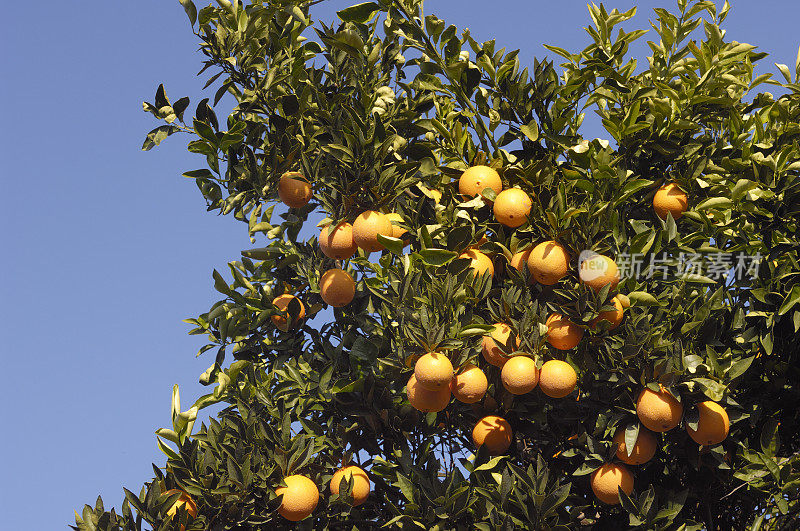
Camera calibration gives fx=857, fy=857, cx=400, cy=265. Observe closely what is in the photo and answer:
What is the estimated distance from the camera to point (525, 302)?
4484 millimetres

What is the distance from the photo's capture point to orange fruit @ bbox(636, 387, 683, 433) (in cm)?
427

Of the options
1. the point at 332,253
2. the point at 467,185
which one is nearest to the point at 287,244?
the point at 332,253

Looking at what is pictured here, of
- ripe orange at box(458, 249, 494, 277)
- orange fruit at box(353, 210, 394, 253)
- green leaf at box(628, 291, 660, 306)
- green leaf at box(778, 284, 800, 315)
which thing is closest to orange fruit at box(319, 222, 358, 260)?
orange fruit at box(353, 210, 394, 253)

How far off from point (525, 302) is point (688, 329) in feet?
2.77

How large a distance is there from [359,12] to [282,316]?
1.95 metres

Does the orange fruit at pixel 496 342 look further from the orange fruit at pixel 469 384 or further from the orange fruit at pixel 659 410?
the orange fruit at pixel 659 410

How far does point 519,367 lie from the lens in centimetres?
431

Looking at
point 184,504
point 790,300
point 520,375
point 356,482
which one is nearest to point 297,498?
point 356,482

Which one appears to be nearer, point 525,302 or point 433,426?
point 525,302

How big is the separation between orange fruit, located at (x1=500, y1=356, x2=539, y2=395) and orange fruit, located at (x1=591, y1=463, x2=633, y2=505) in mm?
627

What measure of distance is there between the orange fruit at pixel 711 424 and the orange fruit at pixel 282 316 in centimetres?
249

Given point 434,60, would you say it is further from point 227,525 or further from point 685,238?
point 227,525

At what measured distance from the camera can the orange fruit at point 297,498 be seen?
448cm

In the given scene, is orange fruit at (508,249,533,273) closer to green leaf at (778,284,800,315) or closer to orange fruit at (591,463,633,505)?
orange fruit at (591,463,633,505)
